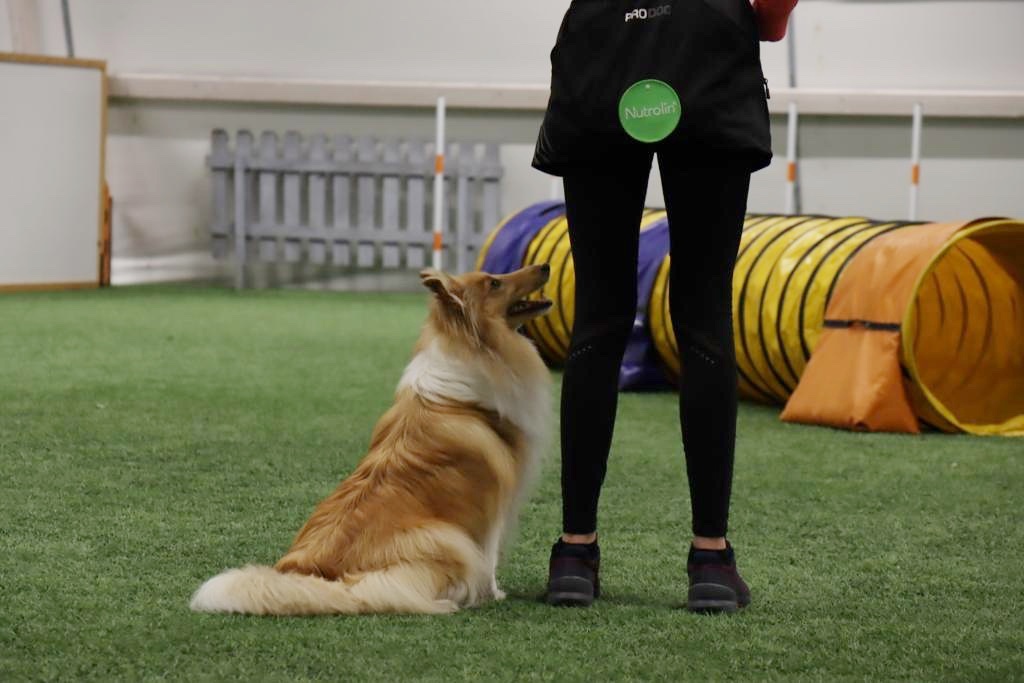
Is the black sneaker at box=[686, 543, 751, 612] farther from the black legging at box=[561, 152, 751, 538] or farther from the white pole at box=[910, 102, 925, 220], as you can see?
the white pole at box=[910, 102, 925, 220]

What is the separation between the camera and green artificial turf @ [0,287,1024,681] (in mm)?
2078

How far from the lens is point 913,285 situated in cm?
451

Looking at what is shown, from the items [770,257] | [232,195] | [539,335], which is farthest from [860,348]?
[232,195]

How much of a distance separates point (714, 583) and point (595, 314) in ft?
1.74

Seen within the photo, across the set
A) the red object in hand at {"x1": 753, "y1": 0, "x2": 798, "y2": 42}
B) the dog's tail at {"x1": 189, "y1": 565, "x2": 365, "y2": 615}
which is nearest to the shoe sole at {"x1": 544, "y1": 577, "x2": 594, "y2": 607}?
the dog's tail at {"x1": 189, "y1": 565, "x2": 365, "y2": 615}

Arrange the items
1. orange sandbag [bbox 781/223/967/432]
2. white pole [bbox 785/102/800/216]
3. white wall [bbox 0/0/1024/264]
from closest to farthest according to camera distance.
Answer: orange sandbag [bbox 781/223/967/432] < white pole [bbox 785/102/800/216] < white wall [bbox 0/0/1024/264]

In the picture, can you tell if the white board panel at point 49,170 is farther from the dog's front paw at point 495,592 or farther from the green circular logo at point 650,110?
the green circular logo at point 650,110

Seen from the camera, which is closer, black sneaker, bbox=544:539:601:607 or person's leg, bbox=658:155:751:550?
person's leg, bbox=658:155:751:550

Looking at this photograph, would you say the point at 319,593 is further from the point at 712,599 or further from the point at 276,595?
the point at 712,599

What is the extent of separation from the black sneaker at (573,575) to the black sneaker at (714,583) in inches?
7.1

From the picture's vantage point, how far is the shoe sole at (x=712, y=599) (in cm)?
235

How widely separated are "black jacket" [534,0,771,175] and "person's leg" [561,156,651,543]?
6 cm

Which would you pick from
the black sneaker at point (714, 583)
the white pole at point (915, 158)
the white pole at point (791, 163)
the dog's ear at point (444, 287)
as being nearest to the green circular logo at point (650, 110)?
the dog's ear at point (444, 287)

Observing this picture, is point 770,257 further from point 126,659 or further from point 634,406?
point 126,659
